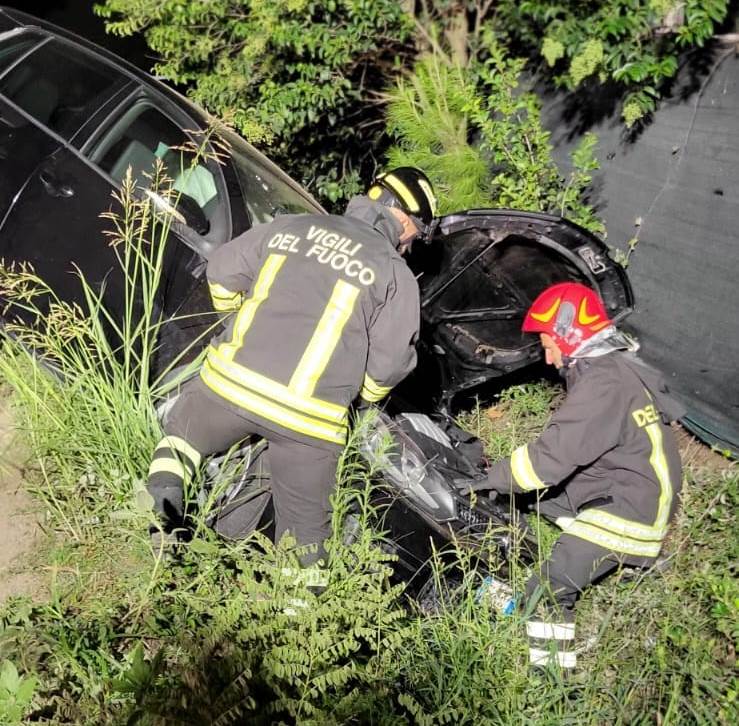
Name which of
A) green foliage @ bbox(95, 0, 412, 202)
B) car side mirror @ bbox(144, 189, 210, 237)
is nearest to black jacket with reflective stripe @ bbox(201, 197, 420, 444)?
car side mirror @ bbox(144, 189, 210, 237)

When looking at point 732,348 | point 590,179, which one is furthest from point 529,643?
point 590,179

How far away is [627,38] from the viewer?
4.66m

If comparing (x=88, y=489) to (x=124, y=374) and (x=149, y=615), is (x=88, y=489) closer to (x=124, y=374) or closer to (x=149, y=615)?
(x=124, y=374)

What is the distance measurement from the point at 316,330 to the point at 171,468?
76 cm

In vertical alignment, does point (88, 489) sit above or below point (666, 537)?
above

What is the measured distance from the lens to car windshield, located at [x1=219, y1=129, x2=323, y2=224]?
4.04 meters

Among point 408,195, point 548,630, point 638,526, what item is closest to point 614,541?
point 638,526

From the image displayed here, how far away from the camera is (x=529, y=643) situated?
9.88 ft

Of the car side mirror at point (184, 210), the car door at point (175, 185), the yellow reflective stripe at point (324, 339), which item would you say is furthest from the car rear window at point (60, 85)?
the yellow reflective stripe at point (324, 339)

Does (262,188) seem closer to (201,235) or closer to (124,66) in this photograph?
(201,235)

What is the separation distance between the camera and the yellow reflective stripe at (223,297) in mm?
3289

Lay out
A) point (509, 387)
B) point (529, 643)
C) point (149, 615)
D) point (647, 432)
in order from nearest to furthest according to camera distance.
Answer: point (149, 615) → point (529, 643) → point (647, 432) → point (509, 387)

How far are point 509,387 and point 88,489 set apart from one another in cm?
246

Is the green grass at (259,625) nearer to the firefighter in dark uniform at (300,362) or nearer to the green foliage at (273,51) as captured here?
the firefighter in dark uniform at (300,362)
